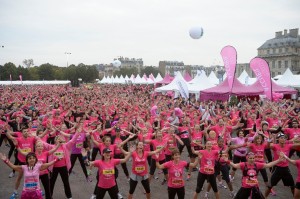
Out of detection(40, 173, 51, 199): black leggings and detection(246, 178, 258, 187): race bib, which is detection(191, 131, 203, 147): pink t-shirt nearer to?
detection(246, 178, 258, 187): race bib

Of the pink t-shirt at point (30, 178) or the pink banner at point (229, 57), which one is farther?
the pink banner at point (229, 57)

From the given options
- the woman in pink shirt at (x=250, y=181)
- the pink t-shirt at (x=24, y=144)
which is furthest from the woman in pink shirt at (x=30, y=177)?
the woman in pink shirt at (x=250, y=181)

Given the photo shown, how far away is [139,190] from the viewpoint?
7738 mm

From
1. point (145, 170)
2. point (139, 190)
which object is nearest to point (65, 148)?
point (145, 170)

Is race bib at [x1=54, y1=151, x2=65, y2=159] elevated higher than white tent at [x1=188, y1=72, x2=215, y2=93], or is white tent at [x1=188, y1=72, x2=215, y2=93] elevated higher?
white tent at [x1=188, y1=72, x2=215, y2=93]

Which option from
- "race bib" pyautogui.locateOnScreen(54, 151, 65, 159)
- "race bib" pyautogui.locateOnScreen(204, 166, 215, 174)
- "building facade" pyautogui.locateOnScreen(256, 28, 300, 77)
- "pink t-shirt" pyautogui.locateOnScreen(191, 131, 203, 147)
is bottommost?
"race bib" pyautogui.locateOnScreen(204, 166, 215, 174)

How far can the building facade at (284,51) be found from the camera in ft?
247

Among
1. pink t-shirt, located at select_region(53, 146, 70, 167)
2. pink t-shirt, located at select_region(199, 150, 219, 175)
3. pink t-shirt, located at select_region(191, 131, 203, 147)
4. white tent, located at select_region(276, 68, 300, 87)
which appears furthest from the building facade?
pink t-shirt, located at select_region(53, 146, 70, 167)

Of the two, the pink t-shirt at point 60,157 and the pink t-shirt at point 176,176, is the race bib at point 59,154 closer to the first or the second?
the pink t-shirt at point 60,157

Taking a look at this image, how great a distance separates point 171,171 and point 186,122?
4.13m

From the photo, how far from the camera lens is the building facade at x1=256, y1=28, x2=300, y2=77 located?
7531 centimetres

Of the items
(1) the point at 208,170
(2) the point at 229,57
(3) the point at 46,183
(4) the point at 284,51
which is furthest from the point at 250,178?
(4) the point at 284,51

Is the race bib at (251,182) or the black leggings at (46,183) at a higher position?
the race bib at (251,182)


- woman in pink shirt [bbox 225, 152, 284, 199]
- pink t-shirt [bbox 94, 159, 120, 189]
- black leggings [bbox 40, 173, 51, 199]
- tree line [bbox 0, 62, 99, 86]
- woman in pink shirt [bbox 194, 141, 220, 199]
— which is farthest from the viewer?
tree line [bbox 0, 62, 99, 86]
